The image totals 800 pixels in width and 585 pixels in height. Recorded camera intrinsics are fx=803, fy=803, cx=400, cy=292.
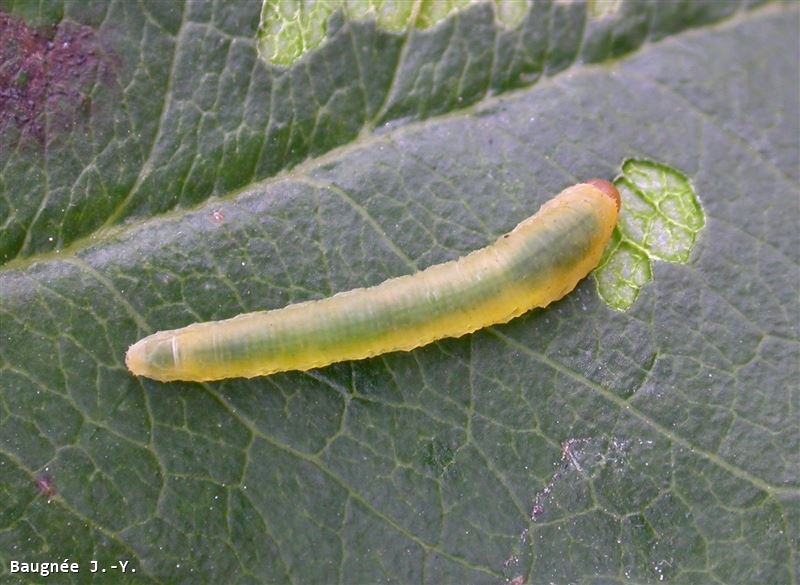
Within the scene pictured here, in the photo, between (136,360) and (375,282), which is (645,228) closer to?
(375,282)

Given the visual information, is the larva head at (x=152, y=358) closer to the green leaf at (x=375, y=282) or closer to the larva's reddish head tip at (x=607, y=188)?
the green leaf at (x=375, y=282)

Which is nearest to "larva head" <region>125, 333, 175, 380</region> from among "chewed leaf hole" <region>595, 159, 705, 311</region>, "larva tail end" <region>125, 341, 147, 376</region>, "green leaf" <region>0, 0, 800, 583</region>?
"larva tail end" <region>125, 341, 147, 376</region>

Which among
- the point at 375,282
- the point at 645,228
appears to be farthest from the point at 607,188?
the point at 375,282

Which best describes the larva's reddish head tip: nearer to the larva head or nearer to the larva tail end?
the larva head

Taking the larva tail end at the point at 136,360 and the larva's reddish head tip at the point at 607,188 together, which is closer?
the larva tail end at the point at 136,360

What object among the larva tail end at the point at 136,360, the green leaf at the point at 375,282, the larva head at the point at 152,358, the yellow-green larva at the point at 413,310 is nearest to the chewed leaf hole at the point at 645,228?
the green leaf at the point at 375,282

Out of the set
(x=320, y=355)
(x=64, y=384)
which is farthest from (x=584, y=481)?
(x=64, y=384)
